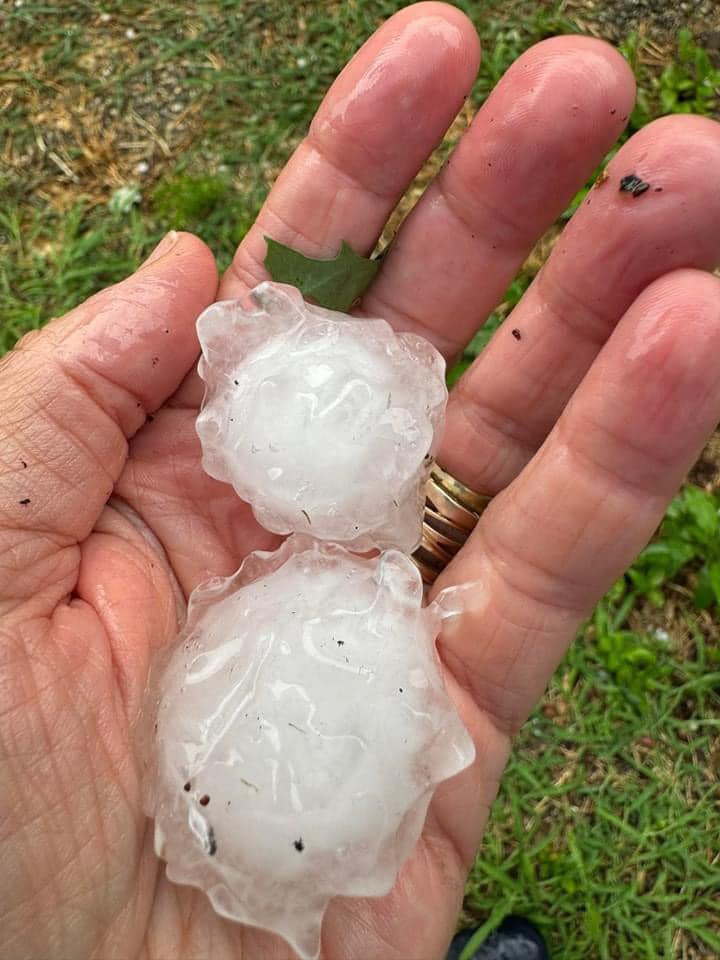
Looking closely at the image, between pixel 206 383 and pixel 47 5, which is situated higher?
pixel 47 5

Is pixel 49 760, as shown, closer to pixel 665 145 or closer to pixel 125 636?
pixel 125 636

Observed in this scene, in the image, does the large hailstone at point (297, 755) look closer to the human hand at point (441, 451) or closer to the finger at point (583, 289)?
the human hand at point (441, 451)

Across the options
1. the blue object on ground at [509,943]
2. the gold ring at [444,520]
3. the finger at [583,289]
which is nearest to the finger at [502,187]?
the finger at [583,289]

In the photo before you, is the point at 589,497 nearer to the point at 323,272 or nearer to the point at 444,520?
the point at 444,520

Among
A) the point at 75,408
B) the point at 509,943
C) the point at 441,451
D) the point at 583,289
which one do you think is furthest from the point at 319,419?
the point at 509,943

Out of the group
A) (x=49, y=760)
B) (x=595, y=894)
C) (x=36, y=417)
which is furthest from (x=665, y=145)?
(x=595, y=894)

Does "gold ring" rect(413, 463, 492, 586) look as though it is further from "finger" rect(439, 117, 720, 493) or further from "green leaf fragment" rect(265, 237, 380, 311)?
"green leaf fragment" rect(265, 237, 380, 311)
